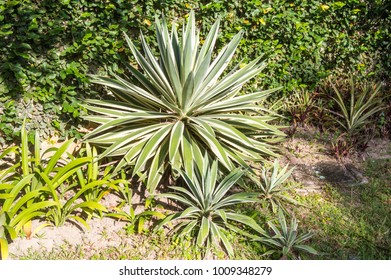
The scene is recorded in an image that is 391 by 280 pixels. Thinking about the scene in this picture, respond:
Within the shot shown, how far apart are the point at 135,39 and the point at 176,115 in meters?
1.12

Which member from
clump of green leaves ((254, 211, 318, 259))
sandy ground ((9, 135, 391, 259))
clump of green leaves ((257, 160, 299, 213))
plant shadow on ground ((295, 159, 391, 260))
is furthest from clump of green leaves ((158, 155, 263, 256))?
plant shadow on ground ((295, 159, 391, 260))

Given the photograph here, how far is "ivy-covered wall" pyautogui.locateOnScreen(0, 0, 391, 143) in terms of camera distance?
418 cm

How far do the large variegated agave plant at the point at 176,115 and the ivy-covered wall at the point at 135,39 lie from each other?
0.34m

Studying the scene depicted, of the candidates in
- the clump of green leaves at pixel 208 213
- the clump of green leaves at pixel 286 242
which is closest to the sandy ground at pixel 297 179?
the clump of green leaves at pixel 208 213

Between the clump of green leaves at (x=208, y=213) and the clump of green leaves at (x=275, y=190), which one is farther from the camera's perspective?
the clump of green leaves at (x=275, y=190)

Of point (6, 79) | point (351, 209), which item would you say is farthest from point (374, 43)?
point (6, 79)

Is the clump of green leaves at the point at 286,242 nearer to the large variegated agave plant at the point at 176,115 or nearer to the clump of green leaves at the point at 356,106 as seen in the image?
the large variegated agave plant at the point at 176,115

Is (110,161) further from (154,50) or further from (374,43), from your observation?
(374,43)

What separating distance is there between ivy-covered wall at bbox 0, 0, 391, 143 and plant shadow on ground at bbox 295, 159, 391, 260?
1653 mm

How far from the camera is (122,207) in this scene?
3.93 m

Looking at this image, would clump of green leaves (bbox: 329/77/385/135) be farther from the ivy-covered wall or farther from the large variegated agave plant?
the large variegated agave plant

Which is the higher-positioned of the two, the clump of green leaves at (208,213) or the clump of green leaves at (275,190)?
the clump of green leaves at (275,190)

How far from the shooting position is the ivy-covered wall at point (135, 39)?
4180 millimetres

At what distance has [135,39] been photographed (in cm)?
473
